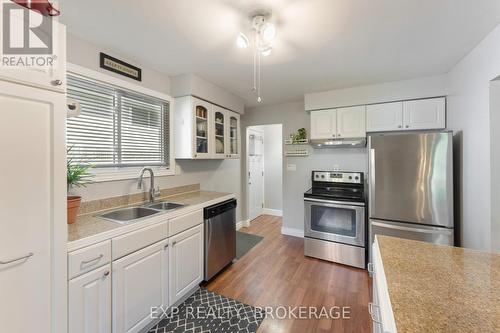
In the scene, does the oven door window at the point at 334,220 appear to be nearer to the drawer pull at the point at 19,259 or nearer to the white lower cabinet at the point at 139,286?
the white lower cabinet at the point at 139,286

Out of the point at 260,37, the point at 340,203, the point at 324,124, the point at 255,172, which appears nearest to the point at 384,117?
the point at 324,124

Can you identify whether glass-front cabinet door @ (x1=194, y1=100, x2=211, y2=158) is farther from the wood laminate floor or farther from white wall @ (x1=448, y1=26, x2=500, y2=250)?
white wall @ (x1=448, y1=26, x2=500, y2=250)

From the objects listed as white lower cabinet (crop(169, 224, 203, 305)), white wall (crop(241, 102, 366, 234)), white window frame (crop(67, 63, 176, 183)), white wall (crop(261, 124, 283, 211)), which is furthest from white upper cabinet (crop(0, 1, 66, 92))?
white wall (crop(261, 124, 283, 211))

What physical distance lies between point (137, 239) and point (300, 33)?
6.73ft

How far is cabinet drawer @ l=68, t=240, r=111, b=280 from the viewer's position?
1.23m

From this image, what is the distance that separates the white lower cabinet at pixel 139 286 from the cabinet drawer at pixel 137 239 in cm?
4

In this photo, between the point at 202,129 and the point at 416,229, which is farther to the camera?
the point at 202,129

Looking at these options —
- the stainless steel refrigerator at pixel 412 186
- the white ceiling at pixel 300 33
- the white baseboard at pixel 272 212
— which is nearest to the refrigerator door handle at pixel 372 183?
the stainless steel refrigerator at pixel 412 186

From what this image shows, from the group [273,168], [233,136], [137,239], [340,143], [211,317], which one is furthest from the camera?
[273,168]

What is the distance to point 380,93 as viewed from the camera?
286 cm

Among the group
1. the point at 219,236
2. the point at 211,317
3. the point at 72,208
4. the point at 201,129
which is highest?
the point at 201,129

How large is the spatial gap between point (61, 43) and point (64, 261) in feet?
3.92

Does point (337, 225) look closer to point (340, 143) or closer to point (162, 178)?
point (340, 143)

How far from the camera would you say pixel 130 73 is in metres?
2.23
